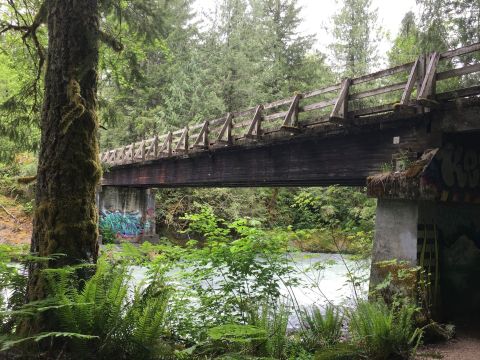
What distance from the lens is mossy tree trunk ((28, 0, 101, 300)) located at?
14.9 feet

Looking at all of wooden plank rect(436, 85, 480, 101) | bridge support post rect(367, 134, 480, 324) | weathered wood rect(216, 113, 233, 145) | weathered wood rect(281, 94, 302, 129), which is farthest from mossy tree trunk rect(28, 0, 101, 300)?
weathered wood rect(216, 113, 233, 145)

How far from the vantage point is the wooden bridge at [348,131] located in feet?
26.7

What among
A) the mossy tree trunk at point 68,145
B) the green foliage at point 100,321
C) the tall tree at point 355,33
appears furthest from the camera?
the tall tree at point 355,33

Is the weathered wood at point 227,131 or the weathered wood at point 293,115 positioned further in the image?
the weathered wood at point 227,131

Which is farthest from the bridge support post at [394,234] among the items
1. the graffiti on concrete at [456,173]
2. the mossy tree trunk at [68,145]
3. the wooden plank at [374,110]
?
the mossy tree trunk at [68,145]

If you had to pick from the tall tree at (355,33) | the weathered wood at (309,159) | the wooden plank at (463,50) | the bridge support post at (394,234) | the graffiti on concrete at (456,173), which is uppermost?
the tall tree at (355,33)

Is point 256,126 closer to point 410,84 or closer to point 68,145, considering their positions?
point 410,84

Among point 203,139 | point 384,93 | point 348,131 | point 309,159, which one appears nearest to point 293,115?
point 309,159

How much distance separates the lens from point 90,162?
480 cm

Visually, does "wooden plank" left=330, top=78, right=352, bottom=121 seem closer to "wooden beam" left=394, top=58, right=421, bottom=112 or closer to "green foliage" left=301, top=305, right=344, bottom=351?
"wooden beam" left=394, top=58, right=421, bottom=112

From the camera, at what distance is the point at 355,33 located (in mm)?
37000

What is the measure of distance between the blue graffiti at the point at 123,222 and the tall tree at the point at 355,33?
22345 mm

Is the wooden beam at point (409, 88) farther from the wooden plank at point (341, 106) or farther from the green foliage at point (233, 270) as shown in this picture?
the green foliage at point (233, 270)

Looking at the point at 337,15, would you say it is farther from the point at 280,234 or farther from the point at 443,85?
the point at 280,234
